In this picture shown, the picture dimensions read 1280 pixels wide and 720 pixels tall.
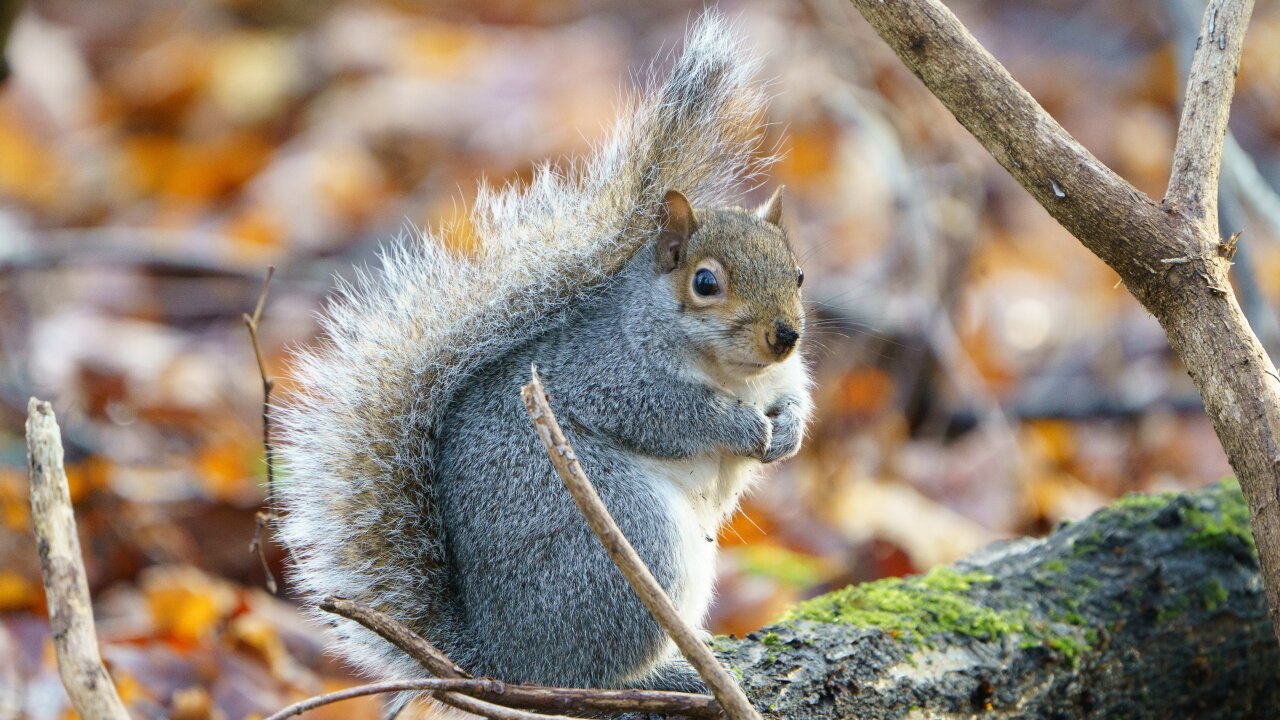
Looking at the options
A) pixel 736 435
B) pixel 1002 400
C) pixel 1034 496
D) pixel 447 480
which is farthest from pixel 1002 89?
pixel 1002 400

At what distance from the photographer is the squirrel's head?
6.37 feet

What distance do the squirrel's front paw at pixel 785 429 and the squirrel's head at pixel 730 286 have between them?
106 mm

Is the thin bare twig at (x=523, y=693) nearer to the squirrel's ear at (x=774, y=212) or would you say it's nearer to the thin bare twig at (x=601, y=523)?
the thin bare twig at (x=601, y=523)

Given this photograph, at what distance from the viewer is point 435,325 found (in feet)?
6.30

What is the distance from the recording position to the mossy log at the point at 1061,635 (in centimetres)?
179

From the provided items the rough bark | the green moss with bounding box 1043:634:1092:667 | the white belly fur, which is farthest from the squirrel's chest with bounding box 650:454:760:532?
the rough bark

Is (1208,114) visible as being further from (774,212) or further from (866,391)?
(866,391)

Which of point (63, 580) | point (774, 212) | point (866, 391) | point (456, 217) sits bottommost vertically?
point (63, 580)

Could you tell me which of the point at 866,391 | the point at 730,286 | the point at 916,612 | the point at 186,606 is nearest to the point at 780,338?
the point at 730,286

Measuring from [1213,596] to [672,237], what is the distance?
3.55ft

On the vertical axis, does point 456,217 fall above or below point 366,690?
above

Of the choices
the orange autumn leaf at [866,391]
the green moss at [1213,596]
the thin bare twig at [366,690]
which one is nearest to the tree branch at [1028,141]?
the green moss at [1213,596]

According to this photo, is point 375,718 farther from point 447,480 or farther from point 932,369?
point 932,369

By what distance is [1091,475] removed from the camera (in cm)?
399
